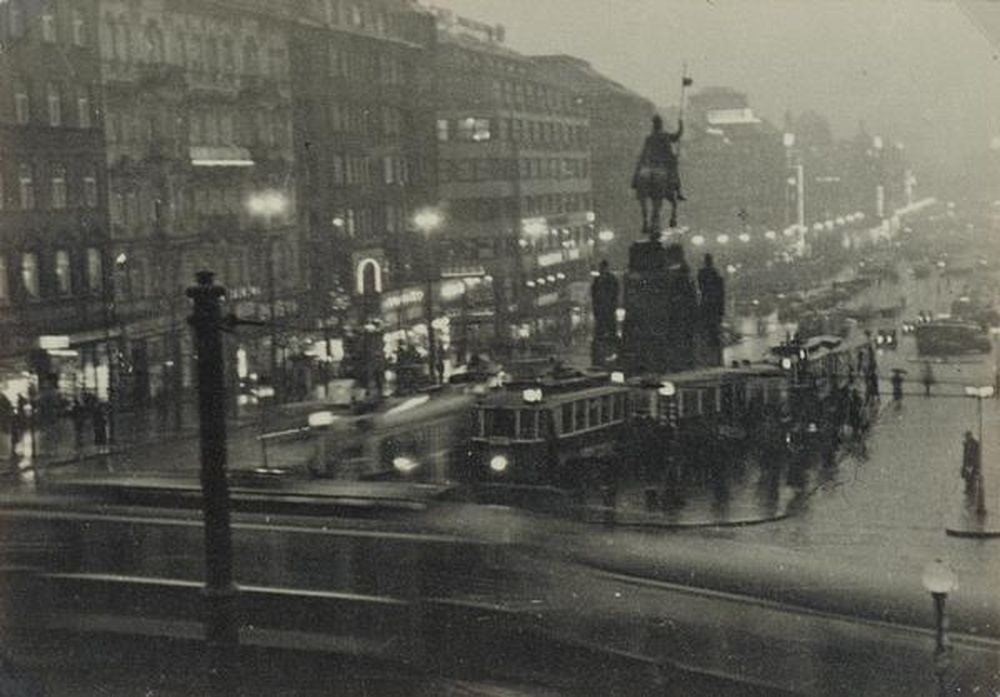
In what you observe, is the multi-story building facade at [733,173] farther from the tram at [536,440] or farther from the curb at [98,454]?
the curb at [98,454]

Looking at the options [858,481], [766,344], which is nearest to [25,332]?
[858,481]

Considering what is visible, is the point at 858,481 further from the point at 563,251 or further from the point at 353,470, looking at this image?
the point at 563,251

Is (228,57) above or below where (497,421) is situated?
above

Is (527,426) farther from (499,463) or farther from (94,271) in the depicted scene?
(94,271)

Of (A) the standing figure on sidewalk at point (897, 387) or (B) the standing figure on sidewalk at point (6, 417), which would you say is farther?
(A) the standing figure on sidewalk at point (897, 387)

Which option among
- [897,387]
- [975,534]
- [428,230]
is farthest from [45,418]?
[897,387]

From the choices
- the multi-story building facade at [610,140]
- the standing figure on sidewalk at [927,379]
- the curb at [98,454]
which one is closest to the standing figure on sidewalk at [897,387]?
the standing figure on sidewalk at [927,379]
